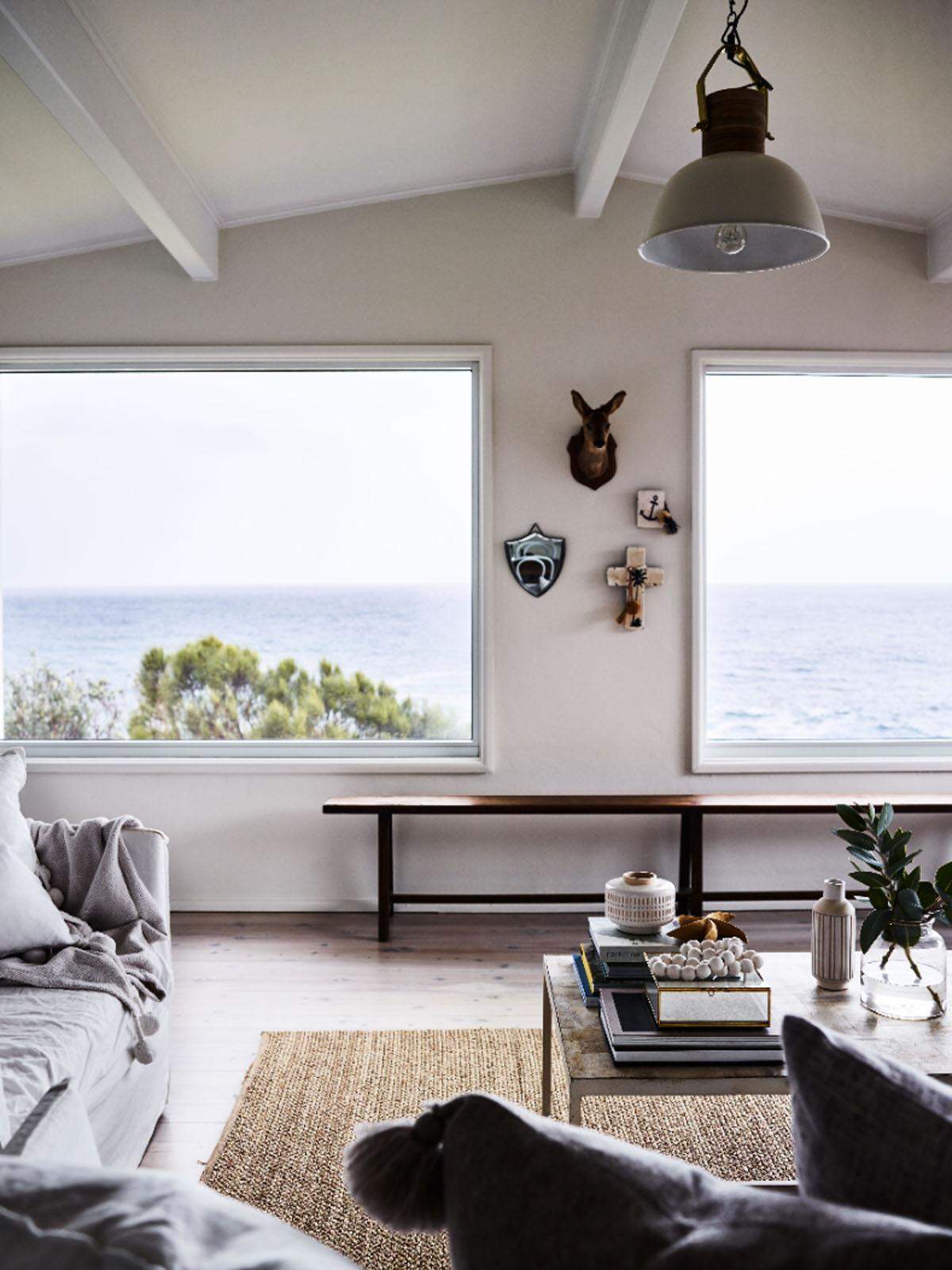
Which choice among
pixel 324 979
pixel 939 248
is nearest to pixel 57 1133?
pixel 324 979

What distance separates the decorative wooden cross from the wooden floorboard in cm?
127

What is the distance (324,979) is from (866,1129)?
3.10m

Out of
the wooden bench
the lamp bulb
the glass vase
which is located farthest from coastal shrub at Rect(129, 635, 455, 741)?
the lamp bulb

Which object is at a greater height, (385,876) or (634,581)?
(634,581)

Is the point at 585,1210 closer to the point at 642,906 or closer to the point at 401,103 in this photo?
the point at 642,906

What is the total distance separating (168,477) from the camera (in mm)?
4449

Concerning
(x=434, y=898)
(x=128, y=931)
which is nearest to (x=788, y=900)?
(x=434, y=898)

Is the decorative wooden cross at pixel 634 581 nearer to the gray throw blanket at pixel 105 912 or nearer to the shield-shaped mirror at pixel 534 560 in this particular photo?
the shield-shaped mirror at pixel 534 560

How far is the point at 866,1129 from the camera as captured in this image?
73 centimetres

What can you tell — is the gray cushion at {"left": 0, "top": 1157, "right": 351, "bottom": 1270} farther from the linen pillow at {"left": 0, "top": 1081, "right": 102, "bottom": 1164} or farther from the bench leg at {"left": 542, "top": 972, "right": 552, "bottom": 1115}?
the bench leg at {"left": 542, "top": 972, "right": 552, "bottom": 1115}

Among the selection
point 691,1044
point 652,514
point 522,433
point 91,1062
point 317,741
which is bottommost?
point 91,1062

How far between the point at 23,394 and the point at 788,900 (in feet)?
12.8

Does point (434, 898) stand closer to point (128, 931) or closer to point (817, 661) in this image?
point (128, 931)

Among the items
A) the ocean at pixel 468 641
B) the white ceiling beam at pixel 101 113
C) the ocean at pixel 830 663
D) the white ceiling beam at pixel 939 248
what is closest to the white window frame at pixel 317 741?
the ocean at pixel 468 641
